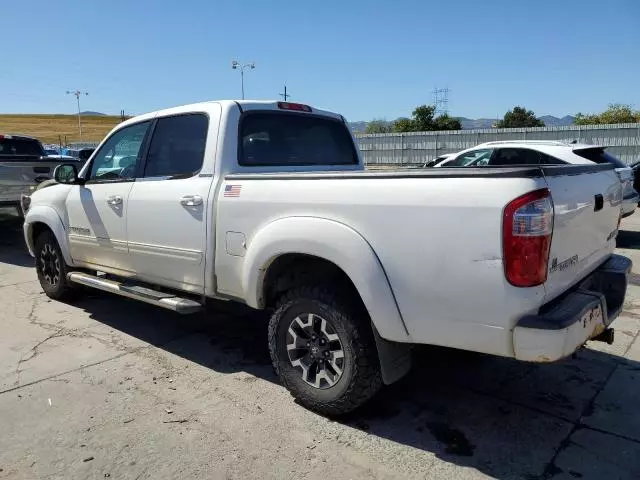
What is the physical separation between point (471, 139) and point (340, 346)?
78.1 ft

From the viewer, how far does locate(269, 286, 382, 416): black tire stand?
3.12 m

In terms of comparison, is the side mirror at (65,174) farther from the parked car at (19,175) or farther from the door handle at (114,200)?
the parked car at (19,175)

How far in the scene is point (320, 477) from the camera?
2.80 meters

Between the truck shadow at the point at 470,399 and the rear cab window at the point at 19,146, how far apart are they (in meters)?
7.76

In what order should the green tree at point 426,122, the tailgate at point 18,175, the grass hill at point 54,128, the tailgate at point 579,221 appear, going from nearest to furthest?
the tailgate at point 579,221, the tailgate at point 18,175, the green tree at point 426,122, the grass hill at point 54,128

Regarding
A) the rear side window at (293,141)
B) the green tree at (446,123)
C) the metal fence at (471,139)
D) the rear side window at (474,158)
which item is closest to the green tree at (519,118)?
the green tree at (446,123)

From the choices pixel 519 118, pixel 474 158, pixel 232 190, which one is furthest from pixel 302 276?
pixel 519 118

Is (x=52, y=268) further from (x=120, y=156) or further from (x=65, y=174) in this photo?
(x=120, y=156)

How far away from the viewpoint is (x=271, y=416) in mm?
3430

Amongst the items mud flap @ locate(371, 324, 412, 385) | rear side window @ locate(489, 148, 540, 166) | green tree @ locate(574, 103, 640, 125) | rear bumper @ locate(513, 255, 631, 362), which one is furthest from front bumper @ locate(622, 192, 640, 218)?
green tree @ locate(574, 103, 640, 125)

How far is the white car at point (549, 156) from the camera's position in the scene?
28.0 feet

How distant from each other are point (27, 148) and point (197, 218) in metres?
9.49

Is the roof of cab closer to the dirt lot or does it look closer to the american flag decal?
the american flag decal

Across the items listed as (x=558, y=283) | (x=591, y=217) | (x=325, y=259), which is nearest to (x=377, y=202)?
(x=325, y=259)
